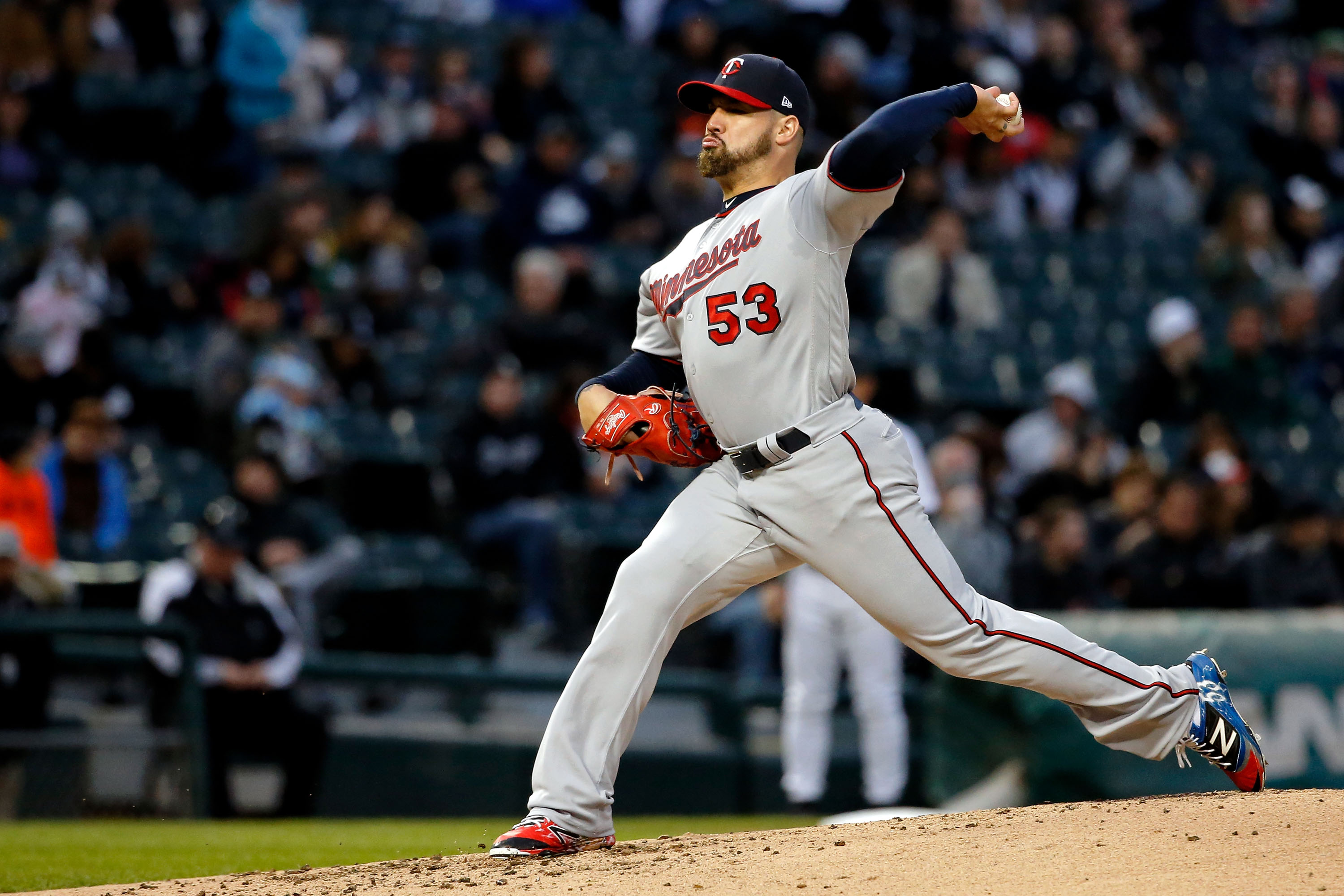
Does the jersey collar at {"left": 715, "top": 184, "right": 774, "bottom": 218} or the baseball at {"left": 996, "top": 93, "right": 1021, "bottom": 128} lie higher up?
the baseball at {"left": 996, "top": 93, "right": 1021, "bottom": 128}

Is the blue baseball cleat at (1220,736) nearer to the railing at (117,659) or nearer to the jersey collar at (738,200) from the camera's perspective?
the jersey collar at (738,200)

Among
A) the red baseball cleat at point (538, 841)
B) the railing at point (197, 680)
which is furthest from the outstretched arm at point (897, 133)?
the railing at point (197, 680)

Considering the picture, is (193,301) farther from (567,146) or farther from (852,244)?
(852,244)

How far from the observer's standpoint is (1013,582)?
8.20 meters

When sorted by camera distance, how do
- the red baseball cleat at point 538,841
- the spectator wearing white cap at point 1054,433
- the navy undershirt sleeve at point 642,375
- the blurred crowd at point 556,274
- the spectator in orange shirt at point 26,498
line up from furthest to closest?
the spectator wearing white cap at point 1054,433
the blurred crowd at point 556,274
the spectator in orange shirt at point 26,498
the navy undershirt sleeve at point 642,375
the red baseball cleat at point 538,841

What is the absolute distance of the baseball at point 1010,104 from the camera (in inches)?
146

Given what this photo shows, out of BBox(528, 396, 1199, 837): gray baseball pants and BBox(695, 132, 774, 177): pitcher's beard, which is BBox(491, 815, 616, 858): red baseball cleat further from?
BBox(695, 132, 774, 177): pitcher's beard

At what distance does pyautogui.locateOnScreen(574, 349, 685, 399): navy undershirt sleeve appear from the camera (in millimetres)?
4129

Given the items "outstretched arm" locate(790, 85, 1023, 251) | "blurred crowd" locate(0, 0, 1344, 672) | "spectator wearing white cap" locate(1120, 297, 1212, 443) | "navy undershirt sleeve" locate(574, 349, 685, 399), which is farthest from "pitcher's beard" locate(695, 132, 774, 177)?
"spectator wearing white cap" locate(1120, 297, 1212, 443)

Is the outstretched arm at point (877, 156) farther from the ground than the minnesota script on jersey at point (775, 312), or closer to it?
farther from the ground

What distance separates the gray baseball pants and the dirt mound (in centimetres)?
22

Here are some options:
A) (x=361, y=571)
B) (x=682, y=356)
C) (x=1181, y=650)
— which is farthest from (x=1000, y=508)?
(x=682, y=356)

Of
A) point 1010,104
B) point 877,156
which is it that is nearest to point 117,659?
point 877,156

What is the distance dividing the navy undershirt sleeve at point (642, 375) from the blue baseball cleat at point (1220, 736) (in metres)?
1.55
